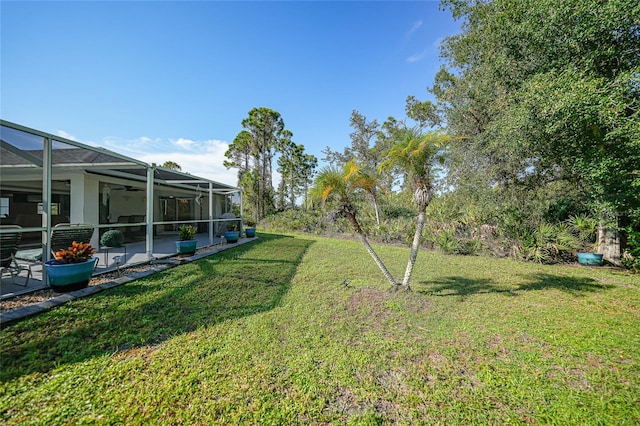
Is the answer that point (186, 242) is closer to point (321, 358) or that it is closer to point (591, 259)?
point (321, 358)

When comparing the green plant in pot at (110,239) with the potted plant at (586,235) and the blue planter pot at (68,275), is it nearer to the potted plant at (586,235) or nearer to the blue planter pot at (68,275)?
the blue planter pot at (68,275)

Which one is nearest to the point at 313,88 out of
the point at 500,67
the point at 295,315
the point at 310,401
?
the point at 500,67

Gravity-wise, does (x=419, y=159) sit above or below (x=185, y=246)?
above

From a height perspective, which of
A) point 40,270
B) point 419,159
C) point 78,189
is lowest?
point 40,270

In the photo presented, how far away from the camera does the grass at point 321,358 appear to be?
1.93 m

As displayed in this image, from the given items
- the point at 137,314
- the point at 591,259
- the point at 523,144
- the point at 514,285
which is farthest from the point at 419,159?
the point at 591,259

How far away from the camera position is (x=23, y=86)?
193 inches

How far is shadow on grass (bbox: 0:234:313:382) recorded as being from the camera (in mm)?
2529

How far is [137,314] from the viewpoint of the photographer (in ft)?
11.6

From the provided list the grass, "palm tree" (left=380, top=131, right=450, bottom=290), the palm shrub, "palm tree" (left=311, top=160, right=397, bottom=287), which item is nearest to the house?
the grass

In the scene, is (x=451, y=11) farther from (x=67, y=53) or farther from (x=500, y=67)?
(x=67, y=53)

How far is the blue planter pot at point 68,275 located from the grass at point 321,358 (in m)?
0.54

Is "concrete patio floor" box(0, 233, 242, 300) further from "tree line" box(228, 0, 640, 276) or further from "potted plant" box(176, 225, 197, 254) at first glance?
"tree line" box(228, 0, 640, 276)

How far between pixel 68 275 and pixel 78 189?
485 centimetres
